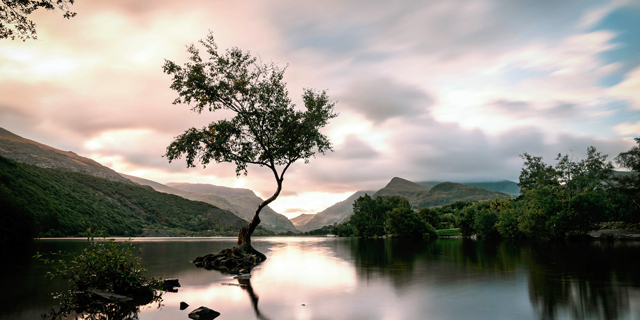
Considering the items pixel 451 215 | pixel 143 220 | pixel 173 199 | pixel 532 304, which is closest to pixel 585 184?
pixel 451 215

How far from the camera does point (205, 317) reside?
8.82 metres

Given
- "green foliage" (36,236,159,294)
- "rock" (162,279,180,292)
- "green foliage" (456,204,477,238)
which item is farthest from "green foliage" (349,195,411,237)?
"green foliage" (36,236,159,294)

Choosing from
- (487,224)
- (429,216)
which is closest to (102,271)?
(487,224)

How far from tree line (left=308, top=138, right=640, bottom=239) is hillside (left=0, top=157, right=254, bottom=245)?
252 feet

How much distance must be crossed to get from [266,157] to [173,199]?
184141 millimetres

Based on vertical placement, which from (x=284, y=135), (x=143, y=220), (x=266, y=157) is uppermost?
(x=284, y=135)

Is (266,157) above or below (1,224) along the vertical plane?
above

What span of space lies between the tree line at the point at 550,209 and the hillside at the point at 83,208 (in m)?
76.9

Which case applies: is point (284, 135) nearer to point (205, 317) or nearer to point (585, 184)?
point (205, 317)

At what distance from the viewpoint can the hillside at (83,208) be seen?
61.3 meters

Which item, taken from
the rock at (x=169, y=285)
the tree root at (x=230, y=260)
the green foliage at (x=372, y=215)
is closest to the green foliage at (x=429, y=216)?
the green foliage at (x=372, y=215)

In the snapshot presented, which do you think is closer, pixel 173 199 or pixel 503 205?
pixel 503 205

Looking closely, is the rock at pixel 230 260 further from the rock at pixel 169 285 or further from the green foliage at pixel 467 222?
the green foliage at pixel 467 222

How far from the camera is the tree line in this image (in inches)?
2329
